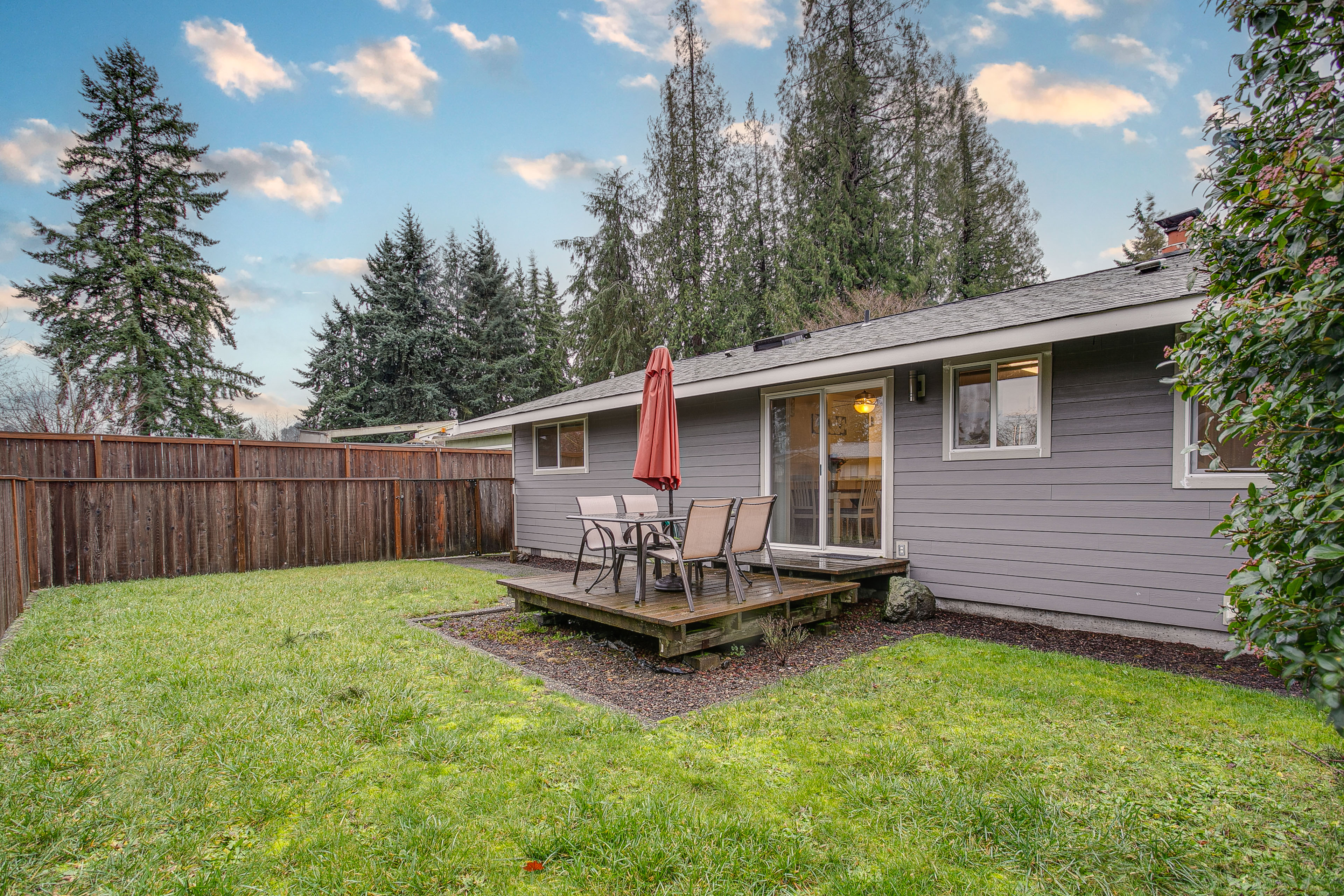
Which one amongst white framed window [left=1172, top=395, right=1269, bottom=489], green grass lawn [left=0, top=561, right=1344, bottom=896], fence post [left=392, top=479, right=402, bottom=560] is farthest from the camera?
fence post [left=392, top=479, right=402, bottom=560]

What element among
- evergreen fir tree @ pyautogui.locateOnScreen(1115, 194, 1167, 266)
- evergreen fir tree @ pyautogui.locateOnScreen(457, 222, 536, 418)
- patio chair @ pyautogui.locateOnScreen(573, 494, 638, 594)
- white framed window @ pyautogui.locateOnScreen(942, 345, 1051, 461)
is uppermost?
evergreen fir tree @ pyautogui.locateOnScreen(1115, 194, 1167, 266)

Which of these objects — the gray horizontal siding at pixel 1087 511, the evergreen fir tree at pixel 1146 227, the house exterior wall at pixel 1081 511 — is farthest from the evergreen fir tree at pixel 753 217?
the evergreen fir tree at pixel 1146 227

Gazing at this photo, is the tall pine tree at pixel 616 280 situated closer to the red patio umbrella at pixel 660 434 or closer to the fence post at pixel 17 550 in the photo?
the red patio umbrella at pixel 660 434

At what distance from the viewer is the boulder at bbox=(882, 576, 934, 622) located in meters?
5.46

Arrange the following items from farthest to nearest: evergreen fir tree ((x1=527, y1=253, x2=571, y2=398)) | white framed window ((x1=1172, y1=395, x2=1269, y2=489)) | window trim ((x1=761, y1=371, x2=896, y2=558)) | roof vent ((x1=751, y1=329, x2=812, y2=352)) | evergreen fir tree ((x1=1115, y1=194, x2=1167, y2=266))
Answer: evergreen fir tree ((x1=527, y1=253, x2=571, y2=398)) → evergreen fir tree ((x1=1115, y1=194, x2=1167, y2=266)) → roof vent ((x1=751, y1=329, x2=812, y2=352)) → window trim ((x1=761, y1=371, x2=896, y2=558)) → white framed window ((x1=1172, y1=395, x2=1269, y2=489))

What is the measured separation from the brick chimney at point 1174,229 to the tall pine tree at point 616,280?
14.5 metres

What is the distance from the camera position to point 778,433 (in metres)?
7.26

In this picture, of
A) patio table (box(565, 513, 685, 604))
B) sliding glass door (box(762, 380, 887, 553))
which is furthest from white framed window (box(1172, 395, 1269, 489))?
patio table (box(565, 513, 685, 604))

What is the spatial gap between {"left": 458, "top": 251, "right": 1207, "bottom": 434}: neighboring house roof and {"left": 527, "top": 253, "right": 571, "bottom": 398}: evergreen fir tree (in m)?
15.9

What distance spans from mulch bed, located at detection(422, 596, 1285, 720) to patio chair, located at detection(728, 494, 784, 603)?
0.71m

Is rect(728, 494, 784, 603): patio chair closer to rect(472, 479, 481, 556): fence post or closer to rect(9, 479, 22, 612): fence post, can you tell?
rect(9, 479, 22, 612): fence post

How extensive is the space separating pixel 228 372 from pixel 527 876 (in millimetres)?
20037

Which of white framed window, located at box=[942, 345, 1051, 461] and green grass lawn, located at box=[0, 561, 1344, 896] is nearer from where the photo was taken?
green grass lawn, located at box=[0, 561, 1344, 896]

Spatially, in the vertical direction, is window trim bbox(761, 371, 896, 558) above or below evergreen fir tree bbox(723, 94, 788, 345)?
below
